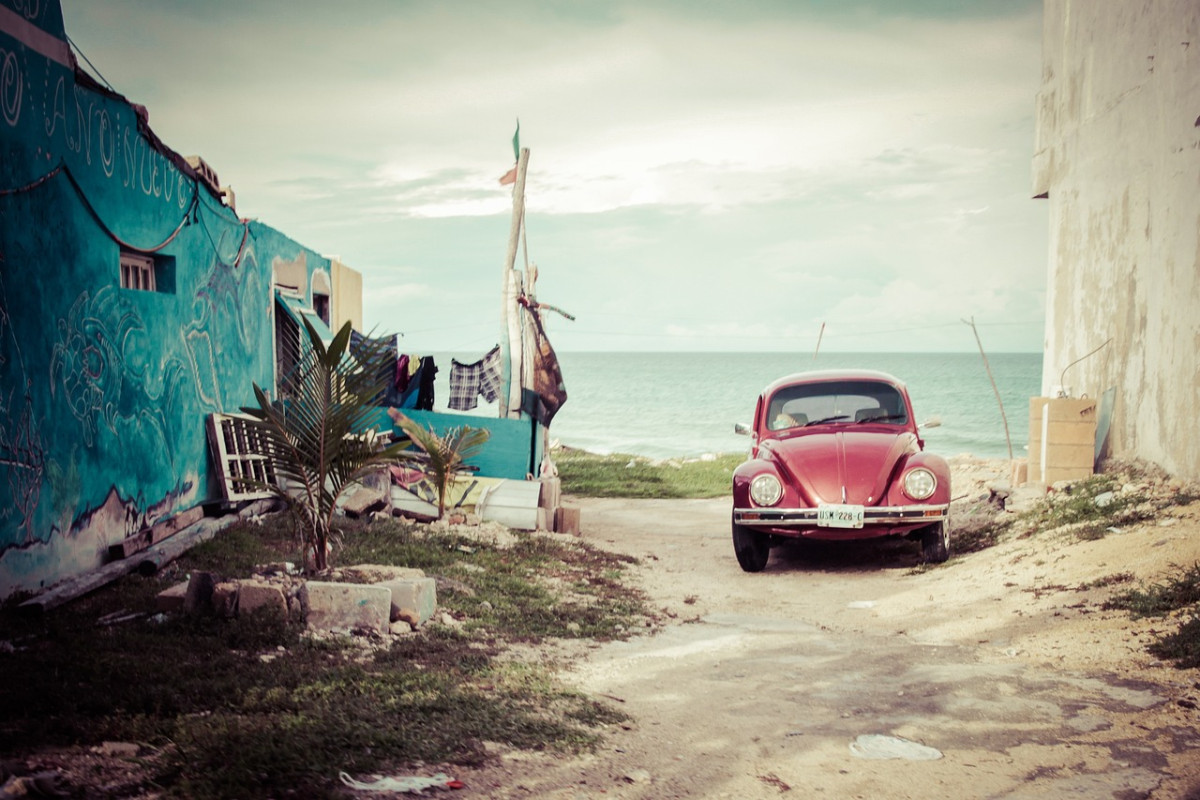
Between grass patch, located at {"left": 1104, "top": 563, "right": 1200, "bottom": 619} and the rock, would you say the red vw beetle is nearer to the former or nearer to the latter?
grass patch, located at {"left": 1104, "top": 563, "right": 1200, "bottom": 619}

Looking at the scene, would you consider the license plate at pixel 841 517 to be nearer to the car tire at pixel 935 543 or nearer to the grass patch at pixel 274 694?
the car tire at pixel 935 543

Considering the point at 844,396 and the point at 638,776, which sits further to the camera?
the point at 844,396

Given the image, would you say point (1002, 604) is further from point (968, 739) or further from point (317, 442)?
point (317, 442)

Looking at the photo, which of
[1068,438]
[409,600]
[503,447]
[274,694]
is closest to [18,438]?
[409,600]

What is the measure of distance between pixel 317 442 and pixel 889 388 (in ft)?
20.4

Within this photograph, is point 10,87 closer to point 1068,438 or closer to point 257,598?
point 257,598

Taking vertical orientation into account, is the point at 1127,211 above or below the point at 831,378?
above

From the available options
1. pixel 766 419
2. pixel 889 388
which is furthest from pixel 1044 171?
pixel 766 419

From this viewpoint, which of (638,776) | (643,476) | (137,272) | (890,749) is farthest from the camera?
(643,476)

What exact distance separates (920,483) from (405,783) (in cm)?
605

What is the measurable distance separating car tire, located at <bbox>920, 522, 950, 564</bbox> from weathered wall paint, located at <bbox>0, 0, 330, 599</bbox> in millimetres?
6724

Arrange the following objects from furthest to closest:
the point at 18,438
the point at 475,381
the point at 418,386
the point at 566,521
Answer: the point at 475,381 < the point at 418,386 < the point at 566,521 < the point at 18,438

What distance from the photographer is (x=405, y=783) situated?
3.22 meters

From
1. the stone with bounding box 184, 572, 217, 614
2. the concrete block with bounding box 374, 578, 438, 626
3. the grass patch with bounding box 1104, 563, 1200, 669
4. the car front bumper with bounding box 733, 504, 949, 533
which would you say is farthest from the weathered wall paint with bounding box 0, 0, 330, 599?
the grass patch with bounding box 1104, 563, 1200, 669
